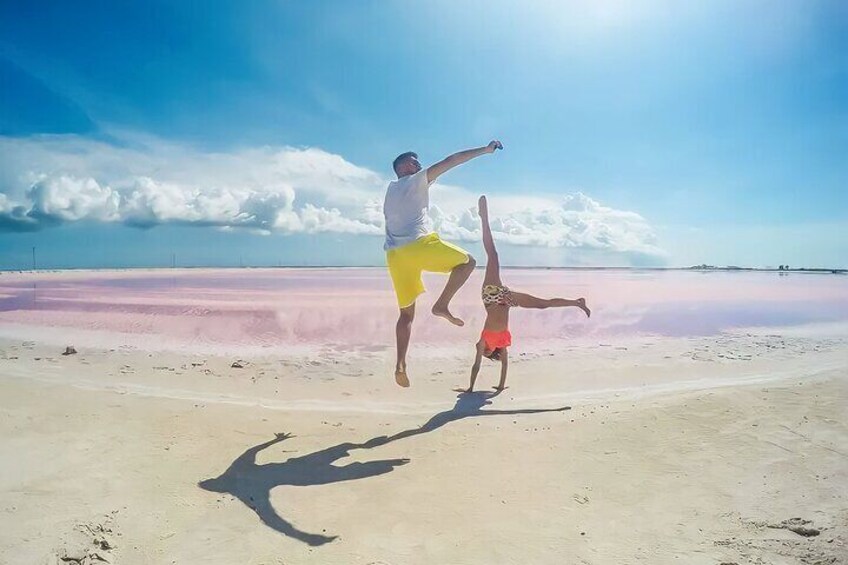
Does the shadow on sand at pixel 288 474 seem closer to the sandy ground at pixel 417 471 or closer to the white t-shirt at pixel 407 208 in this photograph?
the sandy ground at pixel 417 471

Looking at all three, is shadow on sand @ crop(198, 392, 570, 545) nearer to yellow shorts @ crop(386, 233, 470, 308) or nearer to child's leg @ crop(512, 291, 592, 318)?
yellow shorts @ crop(386, 233, 470, 308)

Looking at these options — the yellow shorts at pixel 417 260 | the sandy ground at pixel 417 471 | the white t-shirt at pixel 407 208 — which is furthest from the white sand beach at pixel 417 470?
the white t-shirt at pixel 407 208

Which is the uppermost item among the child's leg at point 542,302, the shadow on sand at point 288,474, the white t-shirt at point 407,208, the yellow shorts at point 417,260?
the white t-shirt at point 407,208

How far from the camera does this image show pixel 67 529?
362 cm

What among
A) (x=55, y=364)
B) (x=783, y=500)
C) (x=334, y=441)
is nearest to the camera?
(x=783, y=500)

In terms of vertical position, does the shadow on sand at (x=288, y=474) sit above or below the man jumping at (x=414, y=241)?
below

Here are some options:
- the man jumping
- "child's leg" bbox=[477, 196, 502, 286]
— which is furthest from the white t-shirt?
"child's leg" bbox=[477, 196, 502, 286]

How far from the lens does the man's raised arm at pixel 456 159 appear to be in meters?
4.42

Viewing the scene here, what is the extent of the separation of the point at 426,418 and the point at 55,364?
7.46m

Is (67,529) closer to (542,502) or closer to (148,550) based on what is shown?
(148,550)

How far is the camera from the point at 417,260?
4785mm

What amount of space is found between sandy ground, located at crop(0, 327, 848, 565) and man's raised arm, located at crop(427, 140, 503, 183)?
2855mm

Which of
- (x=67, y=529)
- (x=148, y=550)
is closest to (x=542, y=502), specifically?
(x=148, y=550)

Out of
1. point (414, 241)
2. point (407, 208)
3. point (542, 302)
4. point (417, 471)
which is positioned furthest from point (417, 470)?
point (407, 208)
